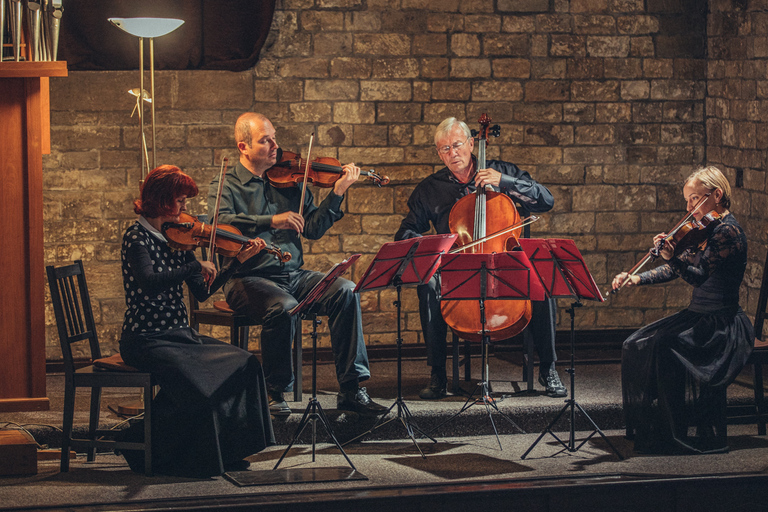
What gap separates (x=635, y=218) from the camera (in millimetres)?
6414

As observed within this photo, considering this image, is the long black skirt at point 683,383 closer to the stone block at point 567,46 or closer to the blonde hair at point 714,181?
the blonde hair at point 714,181

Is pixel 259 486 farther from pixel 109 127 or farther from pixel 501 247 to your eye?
pixel 109 127

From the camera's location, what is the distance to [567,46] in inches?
247

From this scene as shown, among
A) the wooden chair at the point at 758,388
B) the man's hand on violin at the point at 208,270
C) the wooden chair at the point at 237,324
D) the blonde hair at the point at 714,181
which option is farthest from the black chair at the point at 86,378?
the wooden chair at the point at 758,388

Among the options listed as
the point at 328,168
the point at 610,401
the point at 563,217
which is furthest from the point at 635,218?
the point at 328,168

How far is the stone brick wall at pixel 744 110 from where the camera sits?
582 cm

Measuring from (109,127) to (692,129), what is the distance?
12.0 feet

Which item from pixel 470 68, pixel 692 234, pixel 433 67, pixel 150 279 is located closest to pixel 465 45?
pixel 470 68

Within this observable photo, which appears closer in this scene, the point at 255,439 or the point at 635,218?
the point at 255,439

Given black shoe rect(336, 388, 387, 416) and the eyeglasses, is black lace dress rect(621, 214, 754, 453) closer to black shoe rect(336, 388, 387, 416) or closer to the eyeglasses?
black shoe rect(336, 388, 387, 416)

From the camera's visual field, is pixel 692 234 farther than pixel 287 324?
No

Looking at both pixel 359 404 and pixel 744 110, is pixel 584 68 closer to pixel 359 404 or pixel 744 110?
pixel 744 110

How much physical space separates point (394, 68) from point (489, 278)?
7.09 feet

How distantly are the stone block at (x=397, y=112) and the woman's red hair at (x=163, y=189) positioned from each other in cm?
222
